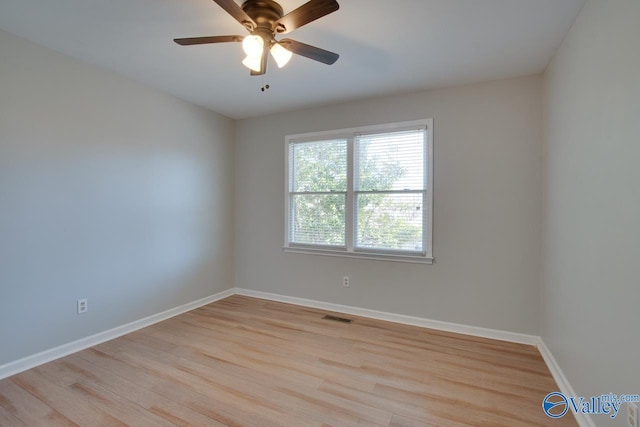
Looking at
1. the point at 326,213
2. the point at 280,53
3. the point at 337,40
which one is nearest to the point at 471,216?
the point at 326,213

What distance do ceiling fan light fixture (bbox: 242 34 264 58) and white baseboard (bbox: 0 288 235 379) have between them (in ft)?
9.45

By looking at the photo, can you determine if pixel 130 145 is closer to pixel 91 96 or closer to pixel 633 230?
pixel 91 96

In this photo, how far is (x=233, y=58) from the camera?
2572 millimetres

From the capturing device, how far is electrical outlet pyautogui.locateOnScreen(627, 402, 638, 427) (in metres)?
1.23

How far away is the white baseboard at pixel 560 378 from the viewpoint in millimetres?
1688

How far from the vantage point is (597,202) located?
1649 millimetres

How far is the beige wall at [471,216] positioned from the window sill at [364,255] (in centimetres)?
7

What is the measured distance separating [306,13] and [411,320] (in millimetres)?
3037

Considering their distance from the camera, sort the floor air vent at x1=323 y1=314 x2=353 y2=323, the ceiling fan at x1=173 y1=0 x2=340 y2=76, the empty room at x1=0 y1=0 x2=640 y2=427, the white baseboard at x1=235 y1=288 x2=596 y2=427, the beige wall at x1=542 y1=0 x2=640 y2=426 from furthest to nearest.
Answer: the floor air vent at x1=323 y1=314 x2=353 y2=323
the white baseboard at x1=235 y1=288 x2=596 y2=427
the empty room at x1=0 y1=0 x2=640 y2=427
the ceiling fan at x1=173 y1=0 x2=340 y2=76
the beige wall at x1=542 y1=0 x2=640 y2=426

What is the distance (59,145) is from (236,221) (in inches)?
88.3

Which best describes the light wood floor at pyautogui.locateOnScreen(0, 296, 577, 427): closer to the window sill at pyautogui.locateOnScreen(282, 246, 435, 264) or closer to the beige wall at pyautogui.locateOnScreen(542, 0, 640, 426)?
the beige wall at pyautogui.locateOnScreen(542, 0, 640, 426)

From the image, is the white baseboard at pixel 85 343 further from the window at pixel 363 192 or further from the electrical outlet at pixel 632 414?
the electrical outlet at pixel 632 414

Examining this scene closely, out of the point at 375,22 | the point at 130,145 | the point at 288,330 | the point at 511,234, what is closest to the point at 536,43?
the point at 375,22

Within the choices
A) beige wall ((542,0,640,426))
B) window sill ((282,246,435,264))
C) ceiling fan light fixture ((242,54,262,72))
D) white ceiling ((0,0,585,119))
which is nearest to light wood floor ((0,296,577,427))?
beige wall ((542,0,640,426))
